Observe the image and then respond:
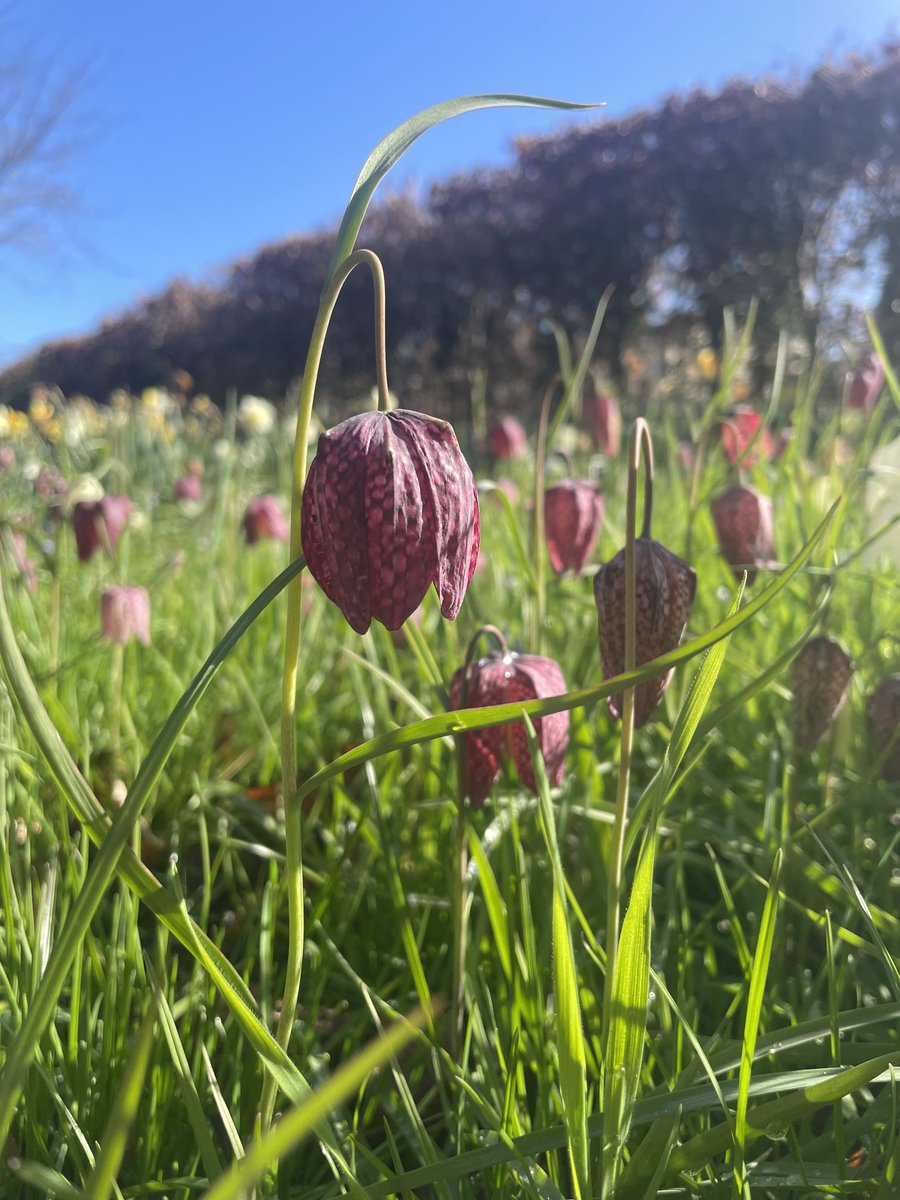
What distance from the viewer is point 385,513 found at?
1.61 ft

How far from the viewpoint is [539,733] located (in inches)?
28.3

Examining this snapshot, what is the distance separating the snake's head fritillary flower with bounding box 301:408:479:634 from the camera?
1.60 ft

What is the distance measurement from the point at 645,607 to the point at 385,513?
0.24 meters

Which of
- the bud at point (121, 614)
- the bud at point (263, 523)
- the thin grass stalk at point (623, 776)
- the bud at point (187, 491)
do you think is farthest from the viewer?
the bud at point (187, 491)

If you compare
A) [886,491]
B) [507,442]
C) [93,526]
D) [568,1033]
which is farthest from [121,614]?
[507,442]

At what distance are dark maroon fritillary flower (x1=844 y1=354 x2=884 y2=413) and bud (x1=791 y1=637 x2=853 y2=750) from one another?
0.79m

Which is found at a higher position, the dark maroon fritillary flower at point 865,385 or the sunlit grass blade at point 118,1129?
the dark maroon fritillary flower at point 865,385

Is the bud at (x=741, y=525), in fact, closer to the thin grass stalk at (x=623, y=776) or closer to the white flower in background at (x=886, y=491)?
the white flower in background at (x=886, y=491)

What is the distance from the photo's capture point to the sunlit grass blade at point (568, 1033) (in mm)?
468

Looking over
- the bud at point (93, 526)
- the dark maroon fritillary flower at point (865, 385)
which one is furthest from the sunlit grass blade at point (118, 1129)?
the dark maroon fritillary flower at point (865, 385)

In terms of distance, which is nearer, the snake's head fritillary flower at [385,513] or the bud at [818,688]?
the snake's head fritillary flower at [385,513]

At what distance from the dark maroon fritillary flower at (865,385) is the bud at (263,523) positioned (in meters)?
1.15

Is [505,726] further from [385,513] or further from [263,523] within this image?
[263,523]

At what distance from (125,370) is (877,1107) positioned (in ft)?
34.7
